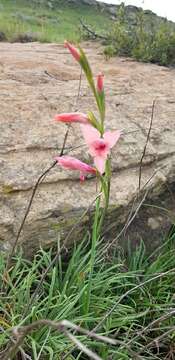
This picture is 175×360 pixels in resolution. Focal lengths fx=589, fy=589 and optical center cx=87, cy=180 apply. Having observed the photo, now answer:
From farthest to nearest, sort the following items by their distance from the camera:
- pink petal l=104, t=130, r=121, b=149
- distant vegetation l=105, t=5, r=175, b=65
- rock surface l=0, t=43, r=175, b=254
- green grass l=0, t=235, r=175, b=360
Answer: distant vegetation l=105, t=5, r=175, b=65 < rock surface l=0, t=43, r=175, b=254 < green grass l=0, t=235, r=175, b=360 < pink petal l=104, t=130, r=121, b=149

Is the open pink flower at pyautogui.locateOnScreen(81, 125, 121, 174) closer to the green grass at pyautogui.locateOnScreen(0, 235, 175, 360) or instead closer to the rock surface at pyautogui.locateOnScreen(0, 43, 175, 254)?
the green grass at pyautogui.locateOnScreen(0, 235, 175, 360)

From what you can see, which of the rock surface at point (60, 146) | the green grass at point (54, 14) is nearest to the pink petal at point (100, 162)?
the rock surface at point (60, 146)

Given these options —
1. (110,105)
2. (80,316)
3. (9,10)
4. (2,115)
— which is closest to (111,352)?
(80,316)

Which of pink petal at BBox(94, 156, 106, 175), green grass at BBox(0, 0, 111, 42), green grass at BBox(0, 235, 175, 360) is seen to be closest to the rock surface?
green grass at BBox(0, 235, 175, 360)

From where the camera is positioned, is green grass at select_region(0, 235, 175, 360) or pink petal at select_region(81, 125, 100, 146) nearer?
pink petal at select_region(81, 125, 100, 146)

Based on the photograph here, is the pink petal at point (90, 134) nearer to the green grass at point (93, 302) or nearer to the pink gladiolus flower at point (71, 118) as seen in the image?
the pink gladiolus flower at point (71, 118)

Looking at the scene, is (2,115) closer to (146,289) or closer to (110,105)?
(110,105)
